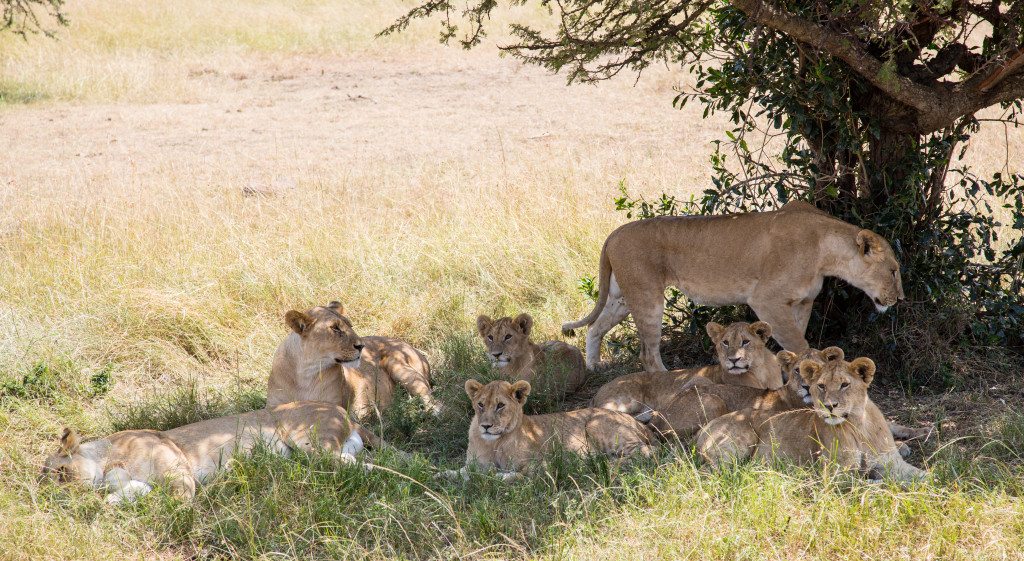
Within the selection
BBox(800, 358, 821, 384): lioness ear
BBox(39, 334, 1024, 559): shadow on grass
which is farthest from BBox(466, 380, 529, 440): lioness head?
BBox(800, 358, 821, 384): lioness ear

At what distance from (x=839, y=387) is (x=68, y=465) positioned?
3.83 metres

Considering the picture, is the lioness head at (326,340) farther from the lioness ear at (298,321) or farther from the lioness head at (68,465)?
the lioness head at (68,465)

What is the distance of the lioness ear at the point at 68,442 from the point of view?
16.8 feet

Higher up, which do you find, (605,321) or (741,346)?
(741,346)

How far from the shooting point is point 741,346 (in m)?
6.33

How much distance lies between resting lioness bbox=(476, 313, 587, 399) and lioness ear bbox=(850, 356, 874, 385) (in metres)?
2.37

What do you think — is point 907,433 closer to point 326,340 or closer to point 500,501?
point 500,501

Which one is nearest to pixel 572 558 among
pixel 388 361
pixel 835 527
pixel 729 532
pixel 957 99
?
pixel 729 532

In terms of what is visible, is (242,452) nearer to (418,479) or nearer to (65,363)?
(418,479)

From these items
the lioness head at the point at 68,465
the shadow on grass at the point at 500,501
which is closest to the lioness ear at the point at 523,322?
the shadow on grass at the point at 500,501

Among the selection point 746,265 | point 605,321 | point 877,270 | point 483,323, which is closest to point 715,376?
point 746,265

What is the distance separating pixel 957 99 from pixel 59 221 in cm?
771

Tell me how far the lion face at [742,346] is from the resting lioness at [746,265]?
12.9 inches

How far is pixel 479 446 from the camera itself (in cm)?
565
